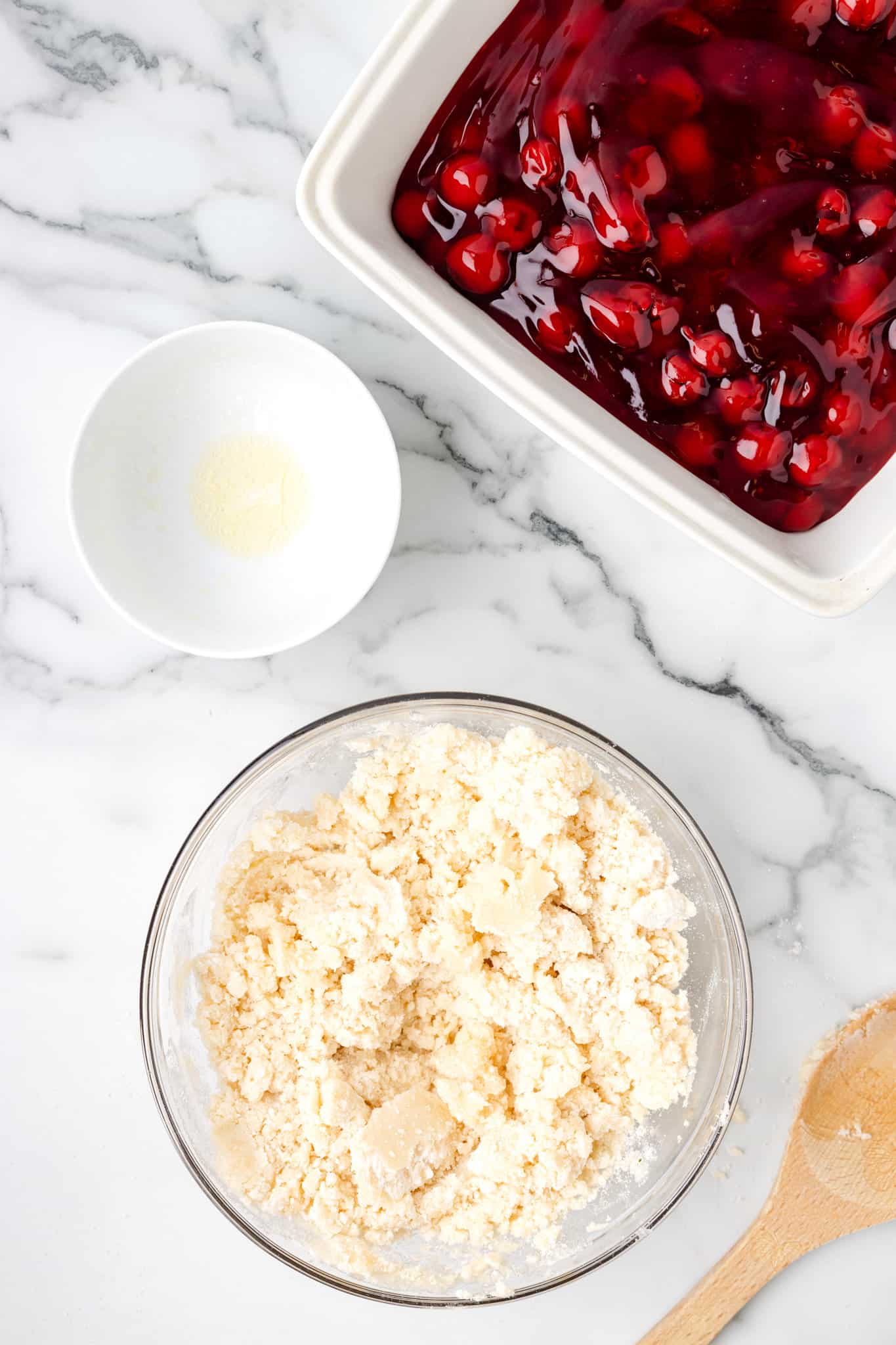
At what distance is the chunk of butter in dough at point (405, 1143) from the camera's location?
1.46 m

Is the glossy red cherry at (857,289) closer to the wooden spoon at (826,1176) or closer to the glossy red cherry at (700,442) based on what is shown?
the glossy red cherry at (700,442)

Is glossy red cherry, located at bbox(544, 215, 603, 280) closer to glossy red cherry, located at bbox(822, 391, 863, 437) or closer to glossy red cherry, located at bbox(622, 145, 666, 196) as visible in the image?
glossy red cherry, located at bbox(622, 145, 666, 196)

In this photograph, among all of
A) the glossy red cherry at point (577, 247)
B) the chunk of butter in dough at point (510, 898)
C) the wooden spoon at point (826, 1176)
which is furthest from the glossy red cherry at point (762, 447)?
the wooden spoon at point (826, 1176)

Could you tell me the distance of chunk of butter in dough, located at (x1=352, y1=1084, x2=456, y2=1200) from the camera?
146 centimetres

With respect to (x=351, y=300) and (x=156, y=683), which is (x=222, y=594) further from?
(x=351, y=300)

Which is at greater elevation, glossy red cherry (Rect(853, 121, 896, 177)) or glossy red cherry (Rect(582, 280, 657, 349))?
glossy red cherry (Rect(853, 121, 896, 177))

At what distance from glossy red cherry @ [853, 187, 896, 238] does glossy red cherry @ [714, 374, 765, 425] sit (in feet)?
0.66

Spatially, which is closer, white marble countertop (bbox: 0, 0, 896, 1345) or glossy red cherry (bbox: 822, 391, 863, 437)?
glossy red cherry (bbox: 822, 391, 863, 437)

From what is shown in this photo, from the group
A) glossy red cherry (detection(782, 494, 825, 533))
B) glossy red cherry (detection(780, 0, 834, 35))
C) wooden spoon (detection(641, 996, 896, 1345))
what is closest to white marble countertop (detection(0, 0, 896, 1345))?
wooden spoon (detection(641, 996, 896, 1345))

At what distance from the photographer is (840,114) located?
1197mm

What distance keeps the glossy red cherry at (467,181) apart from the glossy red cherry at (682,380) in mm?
284

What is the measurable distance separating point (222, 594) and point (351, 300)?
1.54ft

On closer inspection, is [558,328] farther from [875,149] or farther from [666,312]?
[875,149]

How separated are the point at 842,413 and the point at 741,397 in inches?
4.8
